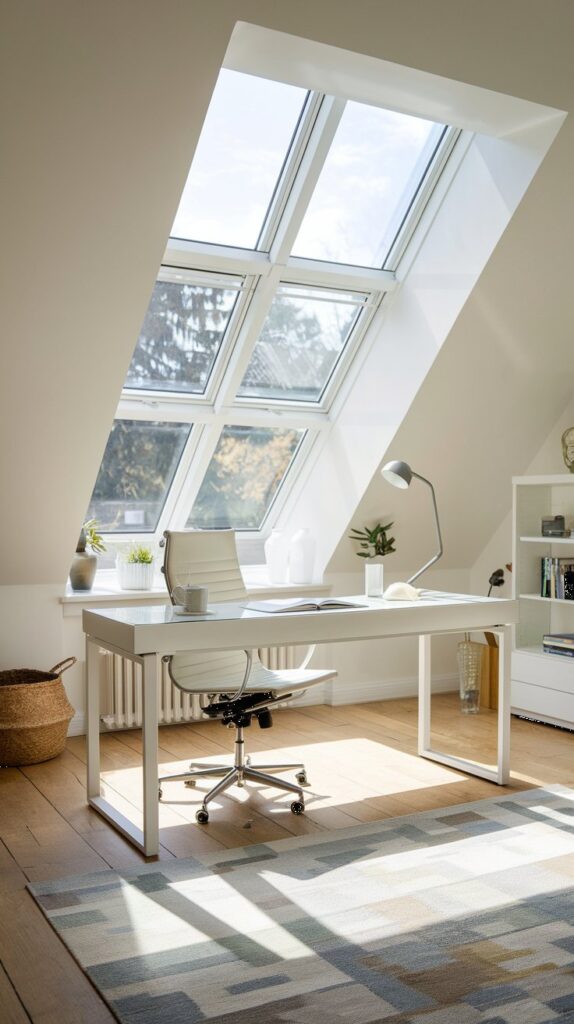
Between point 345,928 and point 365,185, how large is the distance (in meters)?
3.32

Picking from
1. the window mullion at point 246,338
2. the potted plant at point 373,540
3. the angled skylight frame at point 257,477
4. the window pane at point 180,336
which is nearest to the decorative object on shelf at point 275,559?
the angled skylight frame at point 257,477

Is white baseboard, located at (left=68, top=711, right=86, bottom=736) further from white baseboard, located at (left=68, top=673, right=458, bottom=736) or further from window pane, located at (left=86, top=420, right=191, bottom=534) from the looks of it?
white baseboard, located at (left=68, top=673, right=458, bottom=736)

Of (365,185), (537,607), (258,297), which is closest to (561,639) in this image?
(537,607)

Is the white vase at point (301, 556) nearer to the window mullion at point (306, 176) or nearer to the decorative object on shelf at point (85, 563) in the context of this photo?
the decorative object on shelf at point (85, 563)

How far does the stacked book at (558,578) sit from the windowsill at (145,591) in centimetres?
123

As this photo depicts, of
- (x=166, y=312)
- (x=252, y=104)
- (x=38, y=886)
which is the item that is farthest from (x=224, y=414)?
(x=38, y=886)

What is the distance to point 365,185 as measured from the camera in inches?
180

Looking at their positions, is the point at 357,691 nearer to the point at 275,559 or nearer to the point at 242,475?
the point at 275,559

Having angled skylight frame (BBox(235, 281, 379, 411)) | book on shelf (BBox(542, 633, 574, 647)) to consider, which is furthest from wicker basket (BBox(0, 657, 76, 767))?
book on shelf (BBox(542, 633, 574, 647))

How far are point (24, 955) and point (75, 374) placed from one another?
2.22 m

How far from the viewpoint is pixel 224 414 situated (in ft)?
16.8

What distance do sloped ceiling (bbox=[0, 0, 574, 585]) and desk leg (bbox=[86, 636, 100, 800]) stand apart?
940 mm

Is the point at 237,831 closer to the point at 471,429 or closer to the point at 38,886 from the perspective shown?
the point at 38,886

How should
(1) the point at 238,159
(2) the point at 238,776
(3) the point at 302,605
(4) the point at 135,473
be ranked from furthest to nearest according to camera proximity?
(4) the point at 135,473
(1) the point at 238,159
(2) the point at 238,776
(3) the point at 302,605
